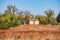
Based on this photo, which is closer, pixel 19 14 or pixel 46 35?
pixel 46 35

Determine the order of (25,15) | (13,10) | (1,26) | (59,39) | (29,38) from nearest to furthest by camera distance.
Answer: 1. (59,39)
2. (29,38)
3. (1,26)
4. (13,10)
5. (25,15)

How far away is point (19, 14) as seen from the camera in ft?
294

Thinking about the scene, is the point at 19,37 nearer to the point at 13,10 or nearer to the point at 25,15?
the point at 13,10

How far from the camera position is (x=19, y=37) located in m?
15.9

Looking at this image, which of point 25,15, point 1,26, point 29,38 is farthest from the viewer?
point 25,15

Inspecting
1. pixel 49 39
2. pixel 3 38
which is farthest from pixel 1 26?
pixel 49 39

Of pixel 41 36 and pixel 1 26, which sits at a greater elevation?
pixel 41 36

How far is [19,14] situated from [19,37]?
7402 centimetres

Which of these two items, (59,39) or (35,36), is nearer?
(59,39)

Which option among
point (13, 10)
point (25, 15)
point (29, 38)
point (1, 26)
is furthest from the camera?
point (25, 15)

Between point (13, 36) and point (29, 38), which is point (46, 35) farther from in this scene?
point (13, 36)

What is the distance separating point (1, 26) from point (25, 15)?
188ft

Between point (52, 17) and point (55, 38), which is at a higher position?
point (55, 38)

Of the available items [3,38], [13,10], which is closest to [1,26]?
[3,38]
